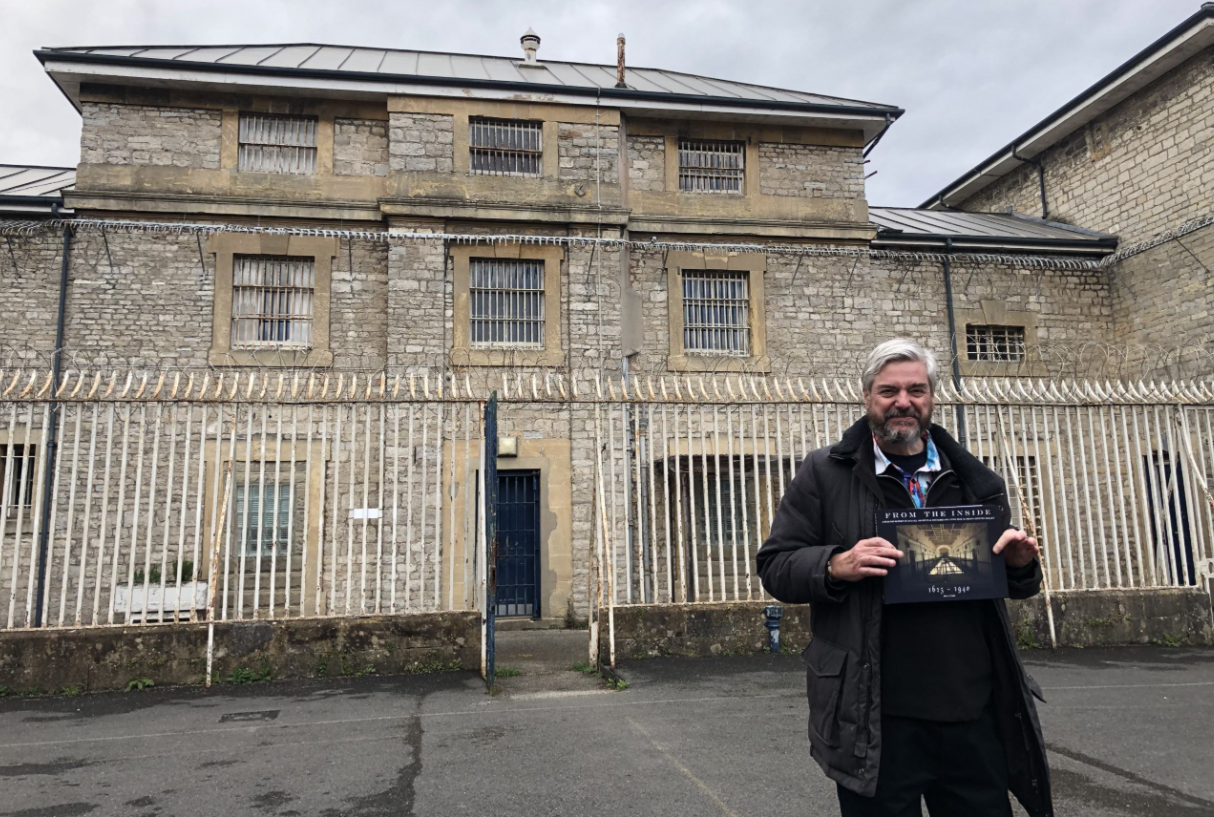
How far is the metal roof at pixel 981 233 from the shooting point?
1433cm

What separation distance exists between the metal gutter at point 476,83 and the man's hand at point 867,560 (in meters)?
11.9

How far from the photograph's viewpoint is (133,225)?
11.9 m

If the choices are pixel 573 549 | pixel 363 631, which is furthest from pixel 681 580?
pixel 573 549

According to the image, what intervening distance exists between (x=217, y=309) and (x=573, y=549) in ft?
20.6

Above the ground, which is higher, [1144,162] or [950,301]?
[1144,162]

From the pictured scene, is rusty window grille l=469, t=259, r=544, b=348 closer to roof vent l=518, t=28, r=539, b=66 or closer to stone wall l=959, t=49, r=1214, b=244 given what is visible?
roof vent l=518, t=28, r=539, b=66

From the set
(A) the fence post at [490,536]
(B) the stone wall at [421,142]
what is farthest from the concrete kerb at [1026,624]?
(B) the stone wall at [421,142]

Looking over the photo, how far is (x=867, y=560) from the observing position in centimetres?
225

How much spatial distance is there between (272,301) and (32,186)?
463 cm

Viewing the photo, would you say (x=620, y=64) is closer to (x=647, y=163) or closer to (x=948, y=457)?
(x=647, y=163)

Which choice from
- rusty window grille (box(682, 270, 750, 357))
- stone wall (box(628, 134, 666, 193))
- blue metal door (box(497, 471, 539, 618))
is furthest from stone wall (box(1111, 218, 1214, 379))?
blue metal door (box(497, 471, 539, 618))

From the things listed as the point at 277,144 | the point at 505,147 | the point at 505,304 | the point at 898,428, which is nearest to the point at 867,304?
the point at 505,304

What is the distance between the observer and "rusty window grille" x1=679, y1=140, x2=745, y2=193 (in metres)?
13.8

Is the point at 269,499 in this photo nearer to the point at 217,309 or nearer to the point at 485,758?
the point at 217,309
